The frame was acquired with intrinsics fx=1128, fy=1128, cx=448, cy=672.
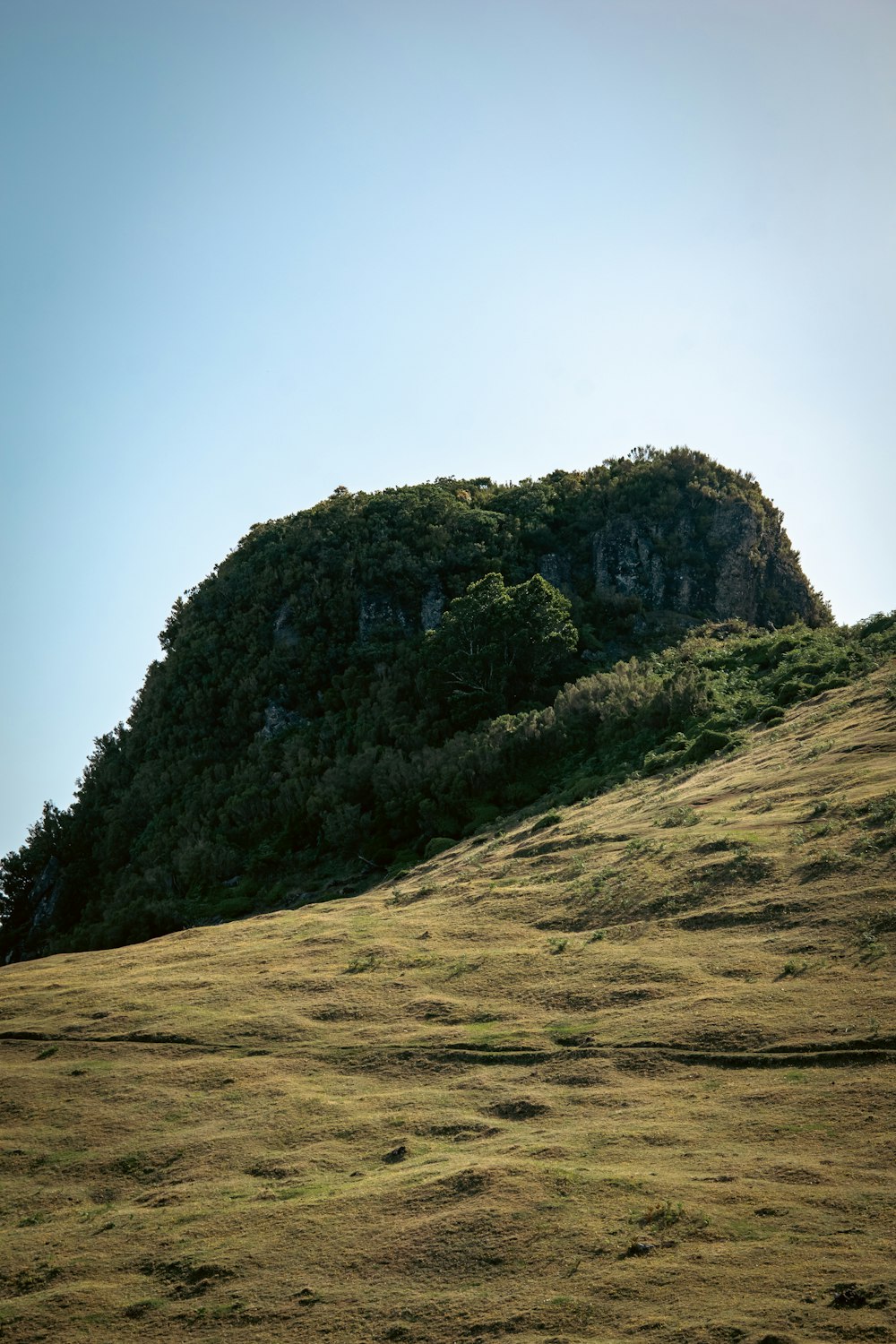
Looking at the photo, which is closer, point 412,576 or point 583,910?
point 583,910

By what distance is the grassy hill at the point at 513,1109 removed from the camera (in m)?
9.91

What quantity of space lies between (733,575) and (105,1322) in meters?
45.0

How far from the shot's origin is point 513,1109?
1377 cm

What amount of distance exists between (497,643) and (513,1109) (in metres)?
25.7

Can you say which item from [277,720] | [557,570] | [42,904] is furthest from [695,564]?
[42,904]

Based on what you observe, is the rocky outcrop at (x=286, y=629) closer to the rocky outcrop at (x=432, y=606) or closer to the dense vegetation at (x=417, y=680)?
the dense vegetation at (x=417, y=680)

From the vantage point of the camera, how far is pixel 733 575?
5147 centimetres

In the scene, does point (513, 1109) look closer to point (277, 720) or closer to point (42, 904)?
point (277, 720)

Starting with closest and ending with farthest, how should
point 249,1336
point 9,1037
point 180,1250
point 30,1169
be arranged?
point 249,1336, point 180,1250, point 30,1169, point 9,1037

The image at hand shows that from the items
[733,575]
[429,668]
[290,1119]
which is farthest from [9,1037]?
[733,575]

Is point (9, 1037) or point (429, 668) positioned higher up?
point (429, 668)

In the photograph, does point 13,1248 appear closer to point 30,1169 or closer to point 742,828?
point 30,1169

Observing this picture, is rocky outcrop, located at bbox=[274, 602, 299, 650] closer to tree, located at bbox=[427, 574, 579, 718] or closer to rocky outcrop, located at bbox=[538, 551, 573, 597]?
tree, located at bbox=[427, 574, 579, 718]

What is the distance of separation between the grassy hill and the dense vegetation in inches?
399
